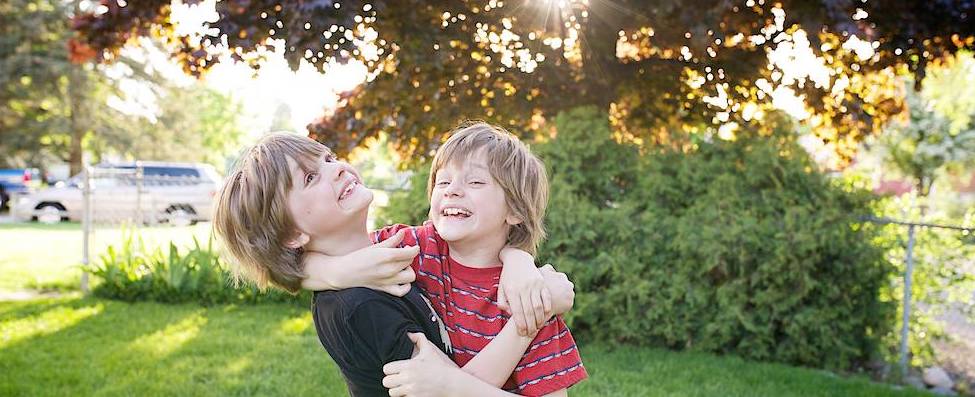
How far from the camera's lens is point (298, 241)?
60.1 inches

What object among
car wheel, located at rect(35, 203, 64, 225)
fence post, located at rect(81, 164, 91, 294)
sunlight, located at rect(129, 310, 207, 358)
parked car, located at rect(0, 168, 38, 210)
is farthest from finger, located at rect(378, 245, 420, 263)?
parked car, located at rect(0, 168, 38, 210)

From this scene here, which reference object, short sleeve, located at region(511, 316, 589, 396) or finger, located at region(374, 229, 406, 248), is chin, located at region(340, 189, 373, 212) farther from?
short sleeve, located at region(511, 316, 589, 396)

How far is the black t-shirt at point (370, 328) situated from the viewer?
4.59 ft

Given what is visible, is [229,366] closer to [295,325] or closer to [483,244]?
[295,325]

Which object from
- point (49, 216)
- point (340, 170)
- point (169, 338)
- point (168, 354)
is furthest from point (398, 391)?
point (49, 216)

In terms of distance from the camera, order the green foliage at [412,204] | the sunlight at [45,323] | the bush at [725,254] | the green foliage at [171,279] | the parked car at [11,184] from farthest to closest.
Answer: the parked car at [11,184] → the green foliage at [171,279] → the green foliage at [412,204] → the sunlight at [45,323] → the bush at [725,254]

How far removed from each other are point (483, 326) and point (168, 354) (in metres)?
3.80

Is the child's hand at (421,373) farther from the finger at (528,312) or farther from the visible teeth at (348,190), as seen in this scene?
the visible teeth at (348,190)

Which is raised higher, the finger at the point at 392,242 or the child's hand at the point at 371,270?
the finger at the point at 392,242

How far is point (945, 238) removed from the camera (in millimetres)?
5055

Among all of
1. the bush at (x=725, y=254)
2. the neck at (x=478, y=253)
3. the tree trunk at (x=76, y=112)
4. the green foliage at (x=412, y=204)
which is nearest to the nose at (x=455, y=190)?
the neck at (x=478, y=253)

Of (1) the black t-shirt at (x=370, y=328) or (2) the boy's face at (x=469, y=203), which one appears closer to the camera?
(1) the black t-shirt at (x=370, y=328)

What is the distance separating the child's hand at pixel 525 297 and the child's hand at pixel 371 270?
0.18 metres

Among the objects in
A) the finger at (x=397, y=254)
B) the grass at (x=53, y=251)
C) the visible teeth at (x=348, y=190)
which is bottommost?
the grass at (x=53, y=251)
